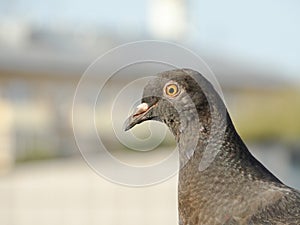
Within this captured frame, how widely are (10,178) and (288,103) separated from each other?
40.6 feet

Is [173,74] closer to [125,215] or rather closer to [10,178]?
[125,215]

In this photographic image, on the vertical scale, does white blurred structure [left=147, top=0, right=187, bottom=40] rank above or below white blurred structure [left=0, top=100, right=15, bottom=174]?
above

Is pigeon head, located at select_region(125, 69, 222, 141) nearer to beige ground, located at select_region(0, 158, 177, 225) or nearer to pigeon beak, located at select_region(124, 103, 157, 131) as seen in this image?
pigeon beak, located at select_region(124, 103, 157, 131)

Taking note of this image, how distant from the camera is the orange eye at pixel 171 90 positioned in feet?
13.1

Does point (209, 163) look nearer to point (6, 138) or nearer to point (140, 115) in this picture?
point (140, 115)

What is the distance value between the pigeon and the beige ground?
25.5 feet

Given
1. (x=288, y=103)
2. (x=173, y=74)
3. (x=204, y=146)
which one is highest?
(x=288, y=103)

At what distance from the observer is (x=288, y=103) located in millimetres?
24344

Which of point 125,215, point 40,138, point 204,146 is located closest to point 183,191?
point 204,146

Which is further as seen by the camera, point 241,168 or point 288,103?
point 288,103

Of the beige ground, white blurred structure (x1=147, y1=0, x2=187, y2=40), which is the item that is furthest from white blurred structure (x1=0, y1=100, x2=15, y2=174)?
white blurred structure (x1=147, y1=0, x2=187, y2=40)

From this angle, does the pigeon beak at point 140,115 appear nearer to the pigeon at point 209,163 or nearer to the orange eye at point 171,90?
the pigeon at point 209,163

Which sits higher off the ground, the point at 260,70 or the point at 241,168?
the point at 260,70

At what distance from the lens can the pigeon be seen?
3.74 meters
